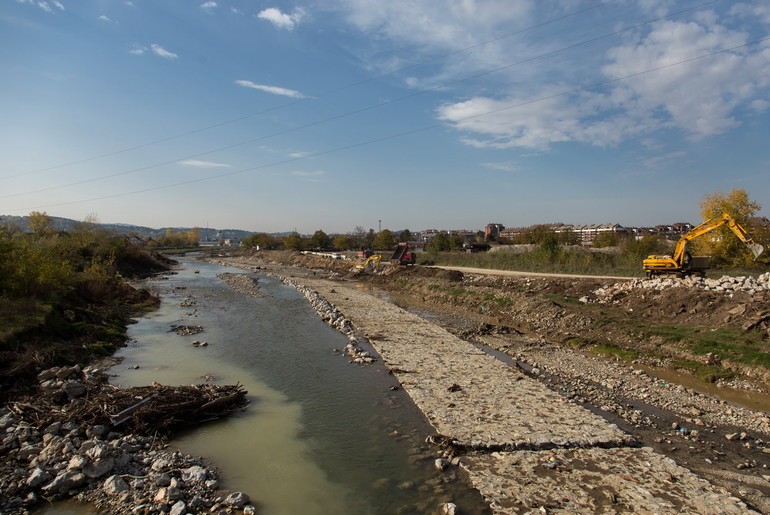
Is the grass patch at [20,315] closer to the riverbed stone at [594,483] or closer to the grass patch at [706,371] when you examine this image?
the riverbed stone at [594,483]

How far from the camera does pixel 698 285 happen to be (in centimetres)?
2305

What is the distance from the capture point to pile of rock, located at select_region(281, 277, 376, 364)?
1725 centimetres

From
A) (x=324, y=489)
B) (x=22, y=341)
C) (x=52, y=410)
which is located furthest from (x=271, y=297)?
(x=324, y=489)

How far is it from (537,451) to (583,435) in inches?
58.5

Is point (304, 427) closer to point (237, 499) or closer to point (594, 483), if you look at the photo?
point (237, 499)

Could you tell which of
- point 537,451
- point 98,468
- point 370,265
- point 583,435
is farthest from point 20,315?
point 370,265

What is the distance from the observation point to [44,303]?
18750mm

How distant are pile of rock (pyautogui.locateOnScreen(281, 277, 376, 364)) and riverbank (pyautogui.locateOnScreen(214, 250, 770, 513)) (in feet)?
5.10

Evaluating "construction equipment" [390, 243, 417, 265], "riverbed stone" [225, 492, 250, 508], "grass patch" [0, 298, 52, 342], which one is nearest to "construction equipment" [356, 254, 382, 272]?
"construction equipment" [390, 243, 417, 265]

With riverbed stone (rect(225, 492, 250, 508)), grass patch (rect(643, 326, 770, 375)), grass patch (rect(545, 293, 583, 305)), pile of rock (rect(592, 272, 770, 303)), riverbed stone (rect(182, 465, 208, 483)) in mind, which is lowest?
riverbed stone (rect(225, 492, 250, 508))

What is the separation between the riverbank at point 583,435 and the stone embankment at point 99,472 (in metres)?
5.25

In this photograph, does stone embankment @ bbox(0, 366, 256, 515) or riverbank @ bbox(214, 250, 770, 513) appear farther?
riverbank @ bbox(214, 250, 770, 513)

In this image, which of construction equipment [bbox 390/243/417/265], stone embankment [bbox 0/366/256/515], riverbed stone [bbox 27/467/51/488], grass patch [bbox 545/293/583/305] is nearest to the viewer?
stone embankment [bbox 0/366/256/515]

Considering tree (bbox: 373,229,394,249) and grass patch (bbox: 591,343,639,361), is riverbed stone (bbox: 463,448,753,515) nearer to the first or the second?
grass patch (bbox: 591,343,639,361)
